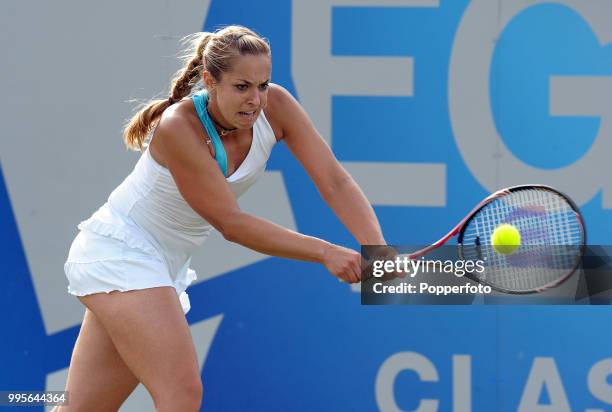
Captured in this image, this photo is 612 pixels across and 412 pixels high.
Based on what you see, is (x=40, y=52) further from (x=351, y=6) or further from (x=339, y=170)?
(x=339, y=170)

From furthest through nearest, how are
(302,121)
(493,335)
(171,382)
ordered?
(493,335) → (302,121) → (171,382)

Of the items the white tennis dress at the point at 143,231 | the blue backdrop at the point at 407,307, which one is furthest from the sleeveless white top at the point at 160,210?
the blue backdrop at the point at 407,307

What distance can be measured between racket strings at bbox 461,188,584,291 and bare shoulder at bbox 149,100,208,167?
2.71ft

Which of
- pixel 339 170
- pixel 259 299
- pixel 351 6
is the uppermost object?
pixel 351 6

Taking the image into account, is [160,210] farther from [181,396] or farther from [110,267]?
[181,396]

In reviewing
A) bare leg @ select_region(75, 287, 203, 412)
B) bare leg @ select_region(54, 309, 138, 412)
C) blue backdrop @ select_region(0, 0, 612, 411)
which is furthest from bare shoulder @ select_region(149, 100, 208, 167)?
blue backdrop @ select_region(0, 0, 612, 411)

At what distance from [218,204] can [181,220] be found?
29cm

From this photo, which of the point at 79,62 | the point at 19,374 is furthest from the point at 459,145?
the point at 19,374

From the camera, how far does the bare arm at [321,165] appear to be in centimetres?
301

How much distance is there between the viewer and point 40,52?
4117mm

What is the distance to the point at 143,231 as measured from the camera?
10.0 feet

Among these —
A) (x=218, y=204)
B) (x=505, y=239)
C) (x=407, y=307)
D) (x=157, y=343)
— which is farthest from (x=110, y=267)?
(x=407, y=307)

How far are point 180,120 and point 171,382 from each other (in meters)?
→ 0.68

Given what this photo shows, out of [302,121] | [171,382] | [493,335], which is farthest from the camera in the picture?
[493,335]
